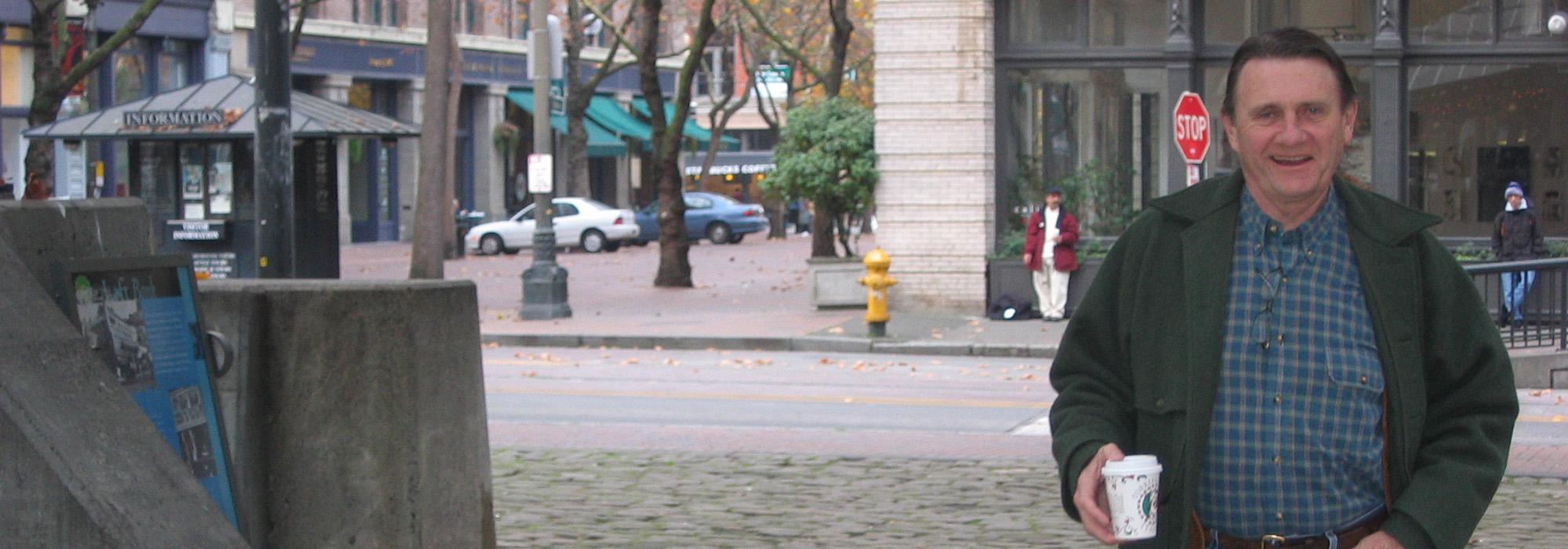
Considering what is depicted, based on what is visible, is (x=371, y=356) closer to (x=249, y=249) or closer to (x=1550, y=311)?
(x=1550, y=311)

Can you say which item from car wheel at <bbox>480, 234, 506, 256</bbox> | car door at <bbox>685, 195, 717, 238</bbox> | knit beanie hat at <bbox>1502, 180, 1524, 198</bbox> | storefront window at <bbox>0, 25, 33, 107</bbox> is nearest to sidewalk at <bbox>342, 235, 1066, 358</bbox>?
knit beanie hat at <bbox>1502, 180, 1524, 198</bbox>

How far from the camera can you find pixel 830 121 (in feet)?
75.5

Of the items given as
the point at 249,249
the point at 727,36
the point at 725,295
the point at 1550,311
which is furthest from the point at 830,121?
the point at 727,36

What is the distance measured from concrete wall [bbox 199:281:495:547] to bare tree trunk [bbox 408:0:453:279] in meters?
19.5

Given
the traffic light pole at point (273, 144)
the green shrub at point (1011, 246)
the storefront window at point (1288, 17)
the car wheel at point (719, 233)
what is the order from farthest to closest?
1. the car wheel at point (719, 233)
2. the green shrub at point (1011, 246)
3. the storefront window at point (1288, 17)
4. the traffic light pole at point (273, 144)

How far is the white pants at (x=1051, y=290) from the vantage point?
21016 mm

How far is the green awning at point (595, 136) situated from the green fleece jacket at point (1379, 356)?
5089 cm

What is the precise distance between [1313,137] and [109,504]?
2.76 meters

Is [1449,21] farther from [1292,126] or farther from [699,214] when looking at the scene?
[699,214]

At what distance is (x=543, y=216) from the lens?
880 inches

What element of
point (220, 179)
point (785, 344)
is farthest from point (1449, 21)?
point (220, 179)

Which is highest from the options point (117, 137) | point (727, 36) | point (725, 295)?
point (727, 36)

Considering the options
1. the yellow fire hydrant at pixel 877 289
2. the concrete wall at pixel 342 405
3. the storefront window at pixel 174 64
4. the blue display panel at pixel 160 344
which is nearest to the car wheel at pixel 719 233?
the storefront window at pixel 174 64

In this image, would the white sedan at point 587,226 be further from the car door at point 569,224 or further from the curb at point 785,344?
the curb at point 785,344
